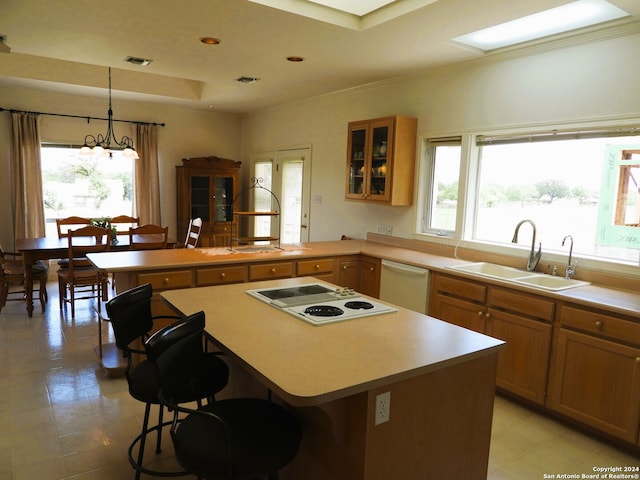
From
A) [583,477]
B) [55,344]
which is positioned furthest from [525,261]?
[55,344]

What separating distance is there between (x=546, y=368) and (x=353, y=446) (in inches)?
73.5

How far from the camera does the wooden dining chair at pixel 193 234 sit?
16.7ft

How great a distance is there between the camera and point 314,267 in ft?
13.5

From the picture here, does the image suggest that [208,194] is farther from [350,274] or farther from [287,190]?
[350,274]

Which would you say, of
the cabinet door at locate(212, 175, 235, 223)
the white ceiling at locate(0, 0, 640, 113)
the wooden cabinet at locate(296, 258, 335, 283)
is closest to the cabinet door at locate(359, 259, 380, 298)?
the wooden cabinet at locate(296, 258, 335, 283)

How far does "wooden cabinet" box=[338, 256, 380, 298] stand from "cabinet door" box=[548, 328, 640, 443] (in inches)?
67.8

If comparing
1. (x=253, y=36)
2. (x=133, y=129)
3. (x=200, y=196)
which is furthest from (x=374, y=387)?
(x=133, y=129)

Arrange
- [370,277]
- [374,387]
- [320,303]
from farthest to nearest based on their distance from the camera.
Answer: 1. [370,277]
2. [320,303]
3. [374,387]

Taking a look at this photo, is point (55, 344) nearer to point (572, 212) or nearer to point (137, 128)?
point (137, 128)

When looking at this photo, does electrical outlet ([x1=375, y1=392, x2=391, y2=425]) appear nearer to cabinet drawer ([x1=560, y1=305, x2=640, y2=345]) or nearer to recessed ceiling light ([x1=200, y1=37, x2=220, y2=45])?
cabinet drawer ([x1=560, y1=305, x2=640, y2=345])

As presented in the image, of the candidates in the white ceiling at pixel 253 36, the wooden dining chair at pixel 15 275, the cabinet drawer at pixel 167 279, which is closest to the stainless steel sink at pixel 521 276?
the white ceiling at pixel 253 36

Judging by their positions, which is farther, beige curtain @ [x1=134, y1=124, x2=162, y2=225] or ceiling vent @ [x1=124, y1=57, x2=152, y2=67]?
beige curtain @ [x1=134, y1=124, x2=162, y2=225]

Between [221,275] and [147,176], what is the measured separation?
376 cm

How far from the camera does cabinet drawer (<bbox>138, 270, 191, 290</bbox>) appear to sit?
3264 mm
